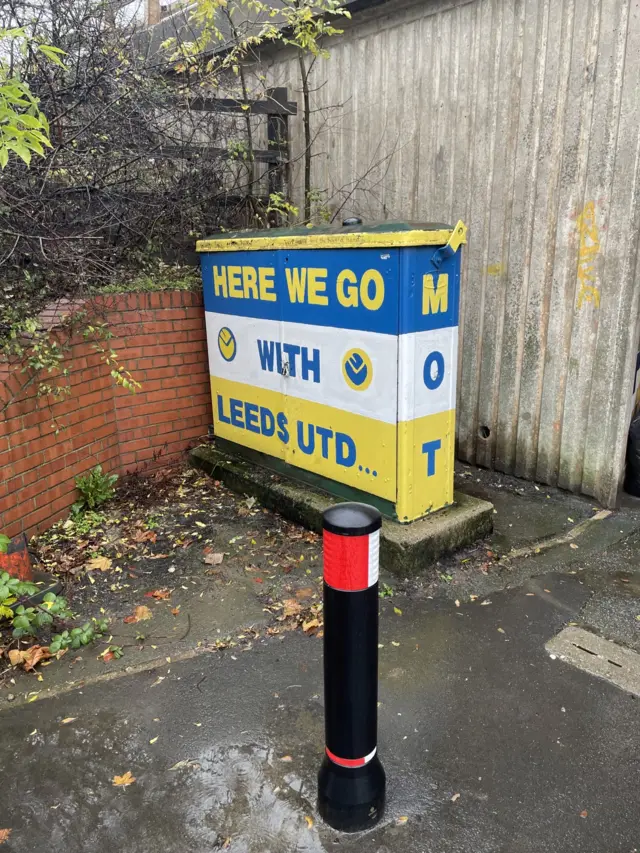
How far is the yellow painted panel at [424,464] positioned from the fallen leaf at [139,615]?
5.20 ft

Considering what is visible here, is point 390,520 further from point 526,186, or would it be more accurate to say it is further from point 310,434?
point 526,186

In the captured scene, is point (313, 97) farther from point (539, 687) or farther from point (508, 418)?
point (539, 687)

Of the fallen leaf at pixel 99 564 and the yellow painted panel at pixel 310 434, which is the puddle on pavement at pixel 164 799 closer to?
the fallen leaf at pixel 99 564

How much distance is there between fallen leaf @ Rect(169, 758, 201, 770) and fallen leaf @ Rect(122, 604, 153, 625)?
1.07 m

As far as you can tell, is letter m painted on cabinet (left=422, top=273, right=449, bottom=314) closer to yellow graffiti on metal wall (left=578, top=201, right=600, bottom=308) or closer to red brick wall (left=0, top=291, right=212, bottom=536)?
yellow graffiti on metal wall (left=578, top=201, right=600, bottom=308)

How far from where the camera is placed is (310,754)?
100 inches

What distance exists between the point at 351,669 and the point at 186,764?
0.94m

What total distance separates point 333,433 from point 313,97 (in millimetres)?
4033

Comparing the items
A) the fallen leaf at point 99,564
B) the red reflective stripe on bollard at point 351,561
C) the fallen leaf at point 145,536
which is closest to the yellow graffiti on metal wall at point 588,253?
the red reflective stripe on bollard at point 351,561

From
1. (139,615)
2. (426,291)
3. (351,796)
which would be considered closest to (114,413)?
(139,615)

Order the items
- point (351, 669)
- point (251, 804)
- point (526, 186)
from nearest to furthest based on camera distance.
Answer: point (351, 669)
point (251, 804)
point (526, 186)

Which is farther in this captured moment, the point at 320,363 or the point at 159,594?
the point at 320,363

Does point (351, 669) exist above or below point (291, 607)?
above

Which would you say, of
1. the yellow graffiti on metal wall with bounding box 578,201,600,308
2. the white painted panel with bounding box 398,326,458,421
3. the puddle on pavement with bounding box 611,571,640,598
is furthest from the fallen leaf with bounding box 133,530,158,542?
the yellow graffiti on metal wall with bounding box 578,201,600,308
